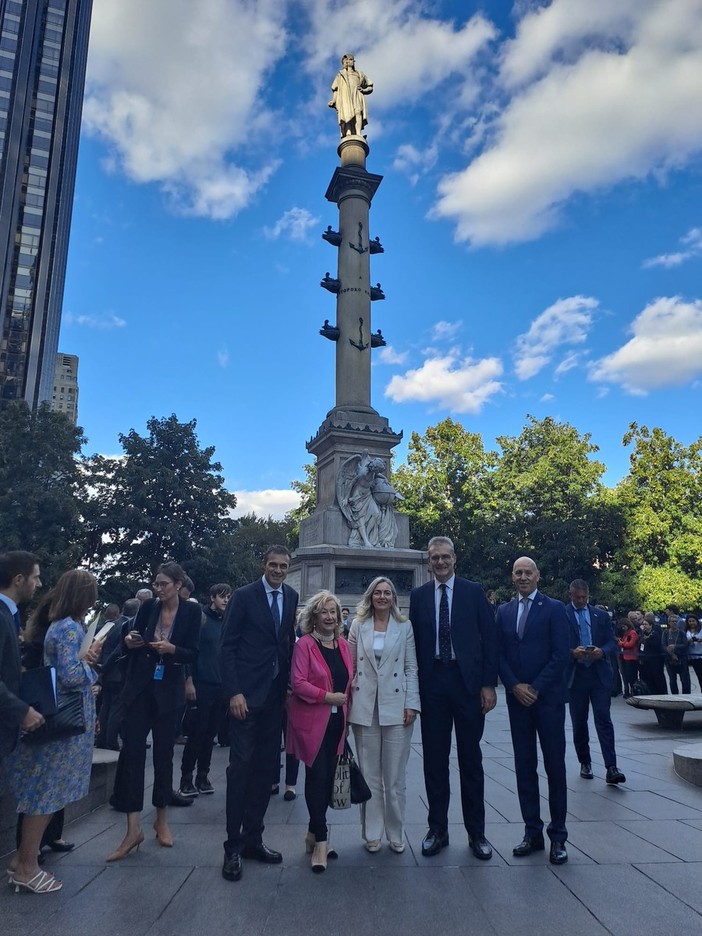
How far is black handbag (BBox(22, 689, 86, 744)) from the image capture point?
13.5 ft

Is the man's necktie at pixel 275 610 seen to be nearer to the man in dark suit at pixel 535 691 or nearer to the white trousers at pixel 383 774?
the white trousers at pixel 383 774

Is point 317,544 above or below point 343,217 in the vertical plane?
below

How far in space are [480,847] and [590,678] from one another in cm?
→ 324

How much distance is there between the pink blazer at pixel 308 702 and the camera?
456 cm

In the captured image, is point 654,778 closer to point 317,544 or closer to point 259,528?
point 317,544

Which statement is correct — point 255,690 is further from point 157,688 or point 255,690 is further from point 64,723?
point 64,723

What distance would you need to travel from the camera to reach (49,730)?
13.5ft

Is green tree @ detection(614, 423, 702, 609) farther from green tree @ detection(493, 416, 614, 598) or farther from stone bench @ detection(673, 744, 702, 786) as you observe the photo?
stone bench @ detection(673, 744, 702, 786)

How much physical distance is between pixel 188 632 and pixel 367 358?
1700cm

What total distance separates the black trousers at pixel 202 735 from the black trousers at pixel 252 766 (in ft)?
6.50

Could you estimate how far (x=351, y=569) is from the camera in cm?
1733

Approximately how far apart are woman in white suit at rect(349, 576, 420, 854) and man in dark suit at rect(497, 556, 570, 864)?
852 mm

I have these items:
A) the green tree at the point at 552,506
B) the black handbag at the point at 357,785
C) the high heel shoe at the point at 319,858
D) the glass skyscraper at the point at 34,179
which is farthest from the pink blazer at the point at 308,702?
the glass skyscraper at the point at 34,179

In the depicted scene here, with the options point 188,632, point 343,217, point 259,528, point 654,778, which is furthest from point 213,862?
point 259,528
